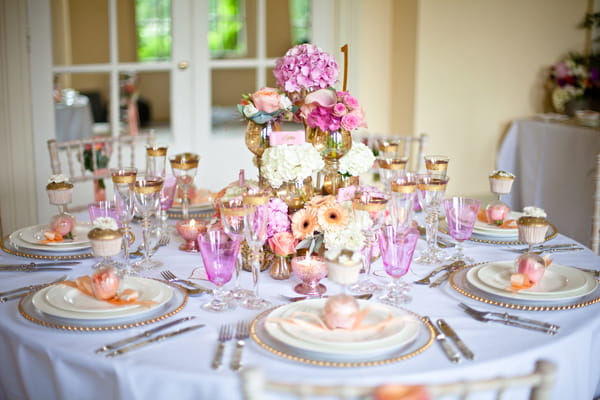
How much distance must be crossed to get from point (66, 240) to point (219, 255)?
655mm

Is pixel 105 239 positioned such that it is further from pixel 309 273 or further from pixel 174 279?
pixel 309 273

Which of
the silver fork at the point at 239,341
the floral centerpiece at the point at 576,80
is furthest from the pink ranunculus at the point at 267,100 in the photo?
the floral centerpiece at the point at 576,80

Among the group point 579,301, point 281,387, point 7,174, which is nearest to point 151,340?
point 281,387

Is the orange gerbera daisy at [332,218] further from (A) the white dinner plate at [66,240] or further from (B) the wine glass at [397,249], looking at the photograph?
(A) the white dinner plate at [66,240]

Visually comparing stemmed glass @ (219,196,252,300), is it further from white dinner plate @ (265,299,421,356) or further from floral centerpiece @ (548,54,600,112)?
floral centerpiece @ (548,54,600,112)

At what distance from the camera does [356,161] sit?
1.72m

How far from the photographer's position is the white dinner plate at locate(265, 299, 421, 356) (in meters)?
1.15

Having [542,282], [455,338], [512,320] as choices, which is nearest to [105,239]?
[455,338]

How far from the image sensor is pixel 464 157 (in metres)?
4.39

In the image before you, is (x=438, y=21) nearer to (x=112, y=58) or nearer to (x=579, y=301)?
(x=112, y=58)

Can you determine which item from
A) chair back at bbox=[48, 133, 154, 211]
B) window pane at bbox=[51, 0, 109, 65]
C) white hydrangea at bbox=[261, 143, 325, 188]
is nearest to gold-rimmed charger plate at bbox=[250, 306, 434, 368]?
white hydrangea at bbox=[261, 143, 325, 188]

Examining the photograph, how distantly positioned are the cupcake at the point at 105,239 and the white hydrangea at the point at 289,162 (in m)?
0.40

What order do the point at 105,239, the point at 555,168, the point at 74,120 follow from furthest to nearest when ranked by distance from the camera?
1. the point at 555,168
2. the point at 74,120
3. the point at 105,239

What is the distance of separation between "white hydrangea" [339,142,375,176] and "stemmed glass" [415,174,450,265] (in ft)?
0.54
